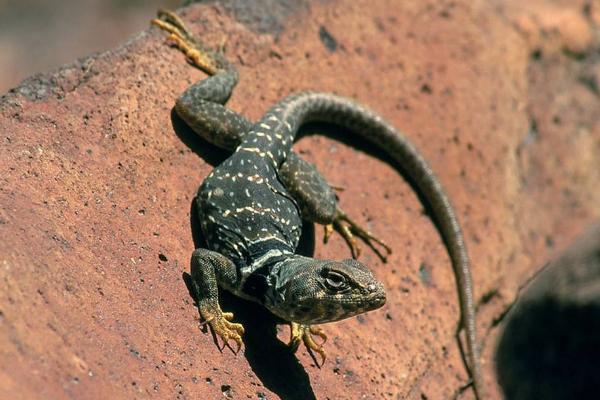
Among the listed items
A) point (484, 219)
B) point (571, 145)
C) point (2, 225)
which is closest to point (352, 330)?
point (484, 219)

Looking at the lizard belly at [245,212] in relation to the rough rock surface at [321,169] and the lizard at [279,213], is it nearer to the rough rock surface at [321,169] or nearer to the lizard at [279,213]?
the lizard at [279,213]

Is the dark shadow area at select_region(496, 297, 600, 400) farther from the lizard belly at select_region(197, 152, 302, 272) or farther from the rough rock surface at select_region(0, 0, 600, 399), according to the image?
the lizard belly at select_region(197, 152, 302, 272)

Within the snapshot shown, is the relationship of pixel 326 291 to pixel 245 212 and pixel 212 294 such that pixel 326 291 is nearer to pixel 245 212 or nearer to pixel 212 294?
pixel 212 294

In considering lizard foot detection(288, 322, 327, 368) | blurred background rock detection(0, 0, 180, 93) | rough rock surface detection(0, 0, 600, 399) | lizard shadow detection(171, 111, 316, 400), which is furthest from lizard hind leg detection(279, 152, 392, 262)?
blurred background rock detection(0, 0, 180, 93)

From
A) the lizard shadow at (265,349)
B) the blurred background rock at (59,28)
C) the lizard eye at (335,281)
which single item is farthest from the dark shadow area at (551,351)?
the blurred background rock at (59,28)

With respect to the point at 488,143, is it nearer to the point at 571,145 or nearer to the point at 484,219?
the point at 484,219
